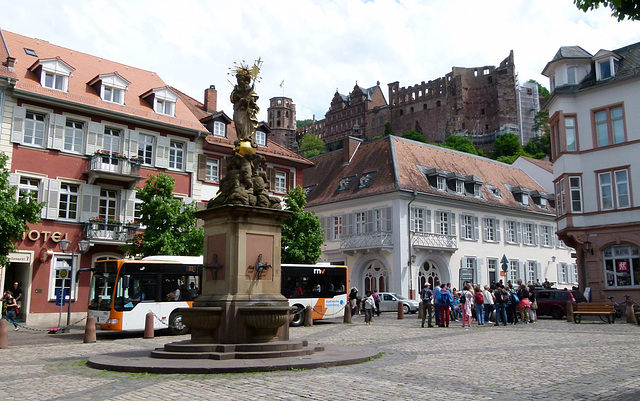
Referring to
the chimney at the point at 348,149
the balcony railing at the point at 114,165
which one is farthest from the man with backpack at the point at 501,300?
the chimney at the point at 348,149

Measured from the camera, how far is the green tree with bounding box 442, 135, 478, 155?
335ft

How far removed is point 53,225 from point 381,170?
71.9 feet

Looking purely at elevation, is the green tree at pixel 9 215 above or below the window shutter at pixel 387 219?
below

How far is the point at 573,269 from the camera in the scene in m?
52.0

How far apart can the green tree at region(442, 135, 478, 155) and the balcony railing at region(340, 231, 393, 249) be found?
2542 inches

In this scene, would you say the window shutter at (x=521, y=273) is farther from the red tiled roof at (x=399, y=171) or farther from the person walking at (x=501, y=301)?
the person walking at (x=501, y=301)

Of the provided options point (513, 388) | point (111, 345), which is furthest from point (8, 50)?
point (513, 388)

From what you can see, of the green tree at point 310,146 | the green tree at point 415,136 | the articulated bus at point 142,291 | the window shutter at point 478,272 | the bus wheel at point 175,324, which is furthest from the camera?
the green tree at point 310,146

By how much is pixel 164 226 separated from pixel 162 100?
9.51 m

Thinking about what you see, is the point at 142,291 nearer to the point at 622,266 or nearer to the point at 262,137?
the point at 262,137

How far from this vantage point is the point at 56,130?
2898cm

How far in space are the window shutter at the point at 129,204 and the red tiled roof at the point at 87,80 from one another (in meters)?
4.08

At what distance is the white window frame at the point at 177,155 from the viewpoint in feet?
109

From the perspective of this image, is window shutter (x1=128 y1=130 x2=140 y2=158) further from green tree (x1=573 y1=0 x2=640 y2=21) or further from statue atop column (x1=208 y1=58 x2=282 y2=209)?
green tree (x1=573 y1=0 x2=640 y2=21)
